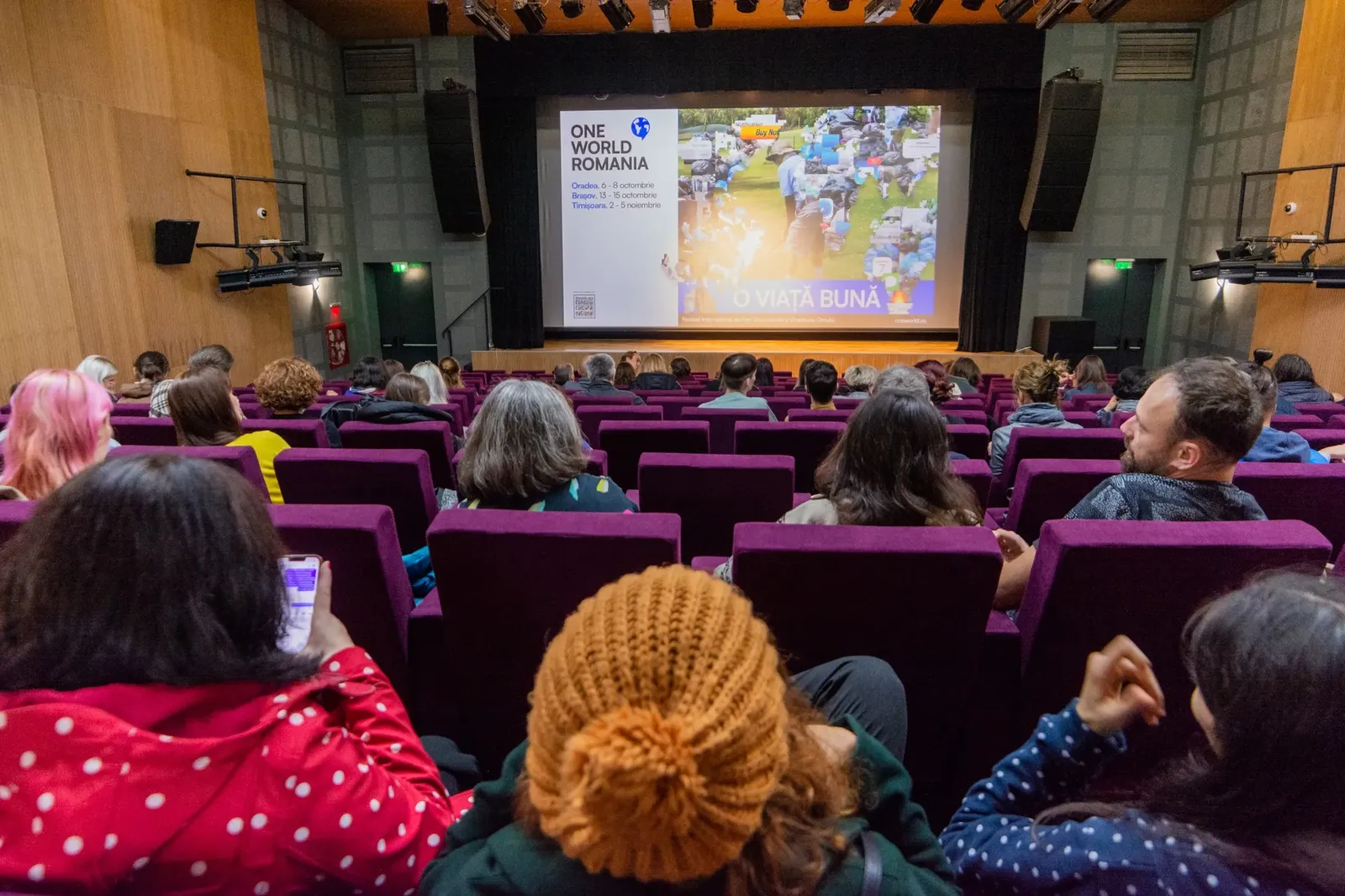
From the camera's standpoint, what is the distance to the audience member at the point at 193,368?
13.5 ft

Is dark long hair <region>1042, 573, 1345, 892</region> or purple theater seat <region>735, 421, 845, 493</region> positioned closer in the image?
dark long hair <region>1042, 573, 1345, 892</region>

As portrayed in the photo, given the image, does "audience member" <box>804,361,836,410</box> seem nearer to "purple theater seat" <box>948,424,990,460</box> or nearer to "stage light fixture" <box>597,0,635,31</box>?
"purple theater seat" <box>948,424,990,460</box>

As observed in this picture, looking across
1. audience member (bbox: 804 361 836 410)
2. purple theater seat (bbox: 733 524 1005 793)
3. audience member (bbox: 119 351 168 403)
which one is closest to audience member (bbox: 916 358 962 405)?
audience member (bbox: 804 361 836 410)

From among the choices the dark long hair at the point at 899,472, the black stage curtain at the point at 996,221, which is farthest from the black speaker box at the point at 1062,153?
the dark long hair at the point at 899,472

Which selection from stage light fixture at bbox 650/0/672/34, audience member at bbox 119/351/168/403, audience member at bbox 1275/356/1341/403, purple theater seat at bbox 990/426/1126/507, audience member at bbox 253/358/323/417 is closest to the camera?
purple theater seat at bbox 990/426/1126/507

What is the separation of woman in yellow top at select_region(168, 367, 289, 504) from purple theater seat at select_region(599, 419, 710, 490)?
1.26 metres

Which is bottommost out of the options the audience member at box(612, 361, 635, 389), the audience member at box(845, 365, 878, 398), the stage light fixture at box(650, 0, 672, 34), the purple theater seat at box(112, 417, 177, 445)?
the audience member at box(612, 361, 635, 389)

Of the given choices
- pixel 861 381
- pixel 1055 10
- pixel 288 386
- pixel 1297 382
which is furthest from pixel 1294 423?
pixel 1055 10

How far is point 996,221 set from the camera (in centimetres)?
1072

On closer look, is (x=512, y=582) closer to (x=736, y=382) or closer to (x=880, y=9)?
(x=736, y=382)

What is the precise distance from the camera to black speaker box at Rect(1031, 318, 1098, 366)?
1048cm

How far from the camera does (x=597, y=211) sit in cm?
1107

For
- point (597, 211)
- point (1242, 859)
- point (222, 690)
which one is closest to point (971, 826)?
point (1242, 859)

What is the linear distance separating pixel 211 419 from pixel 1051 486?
2.90m
